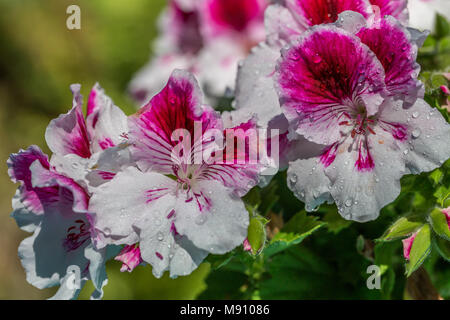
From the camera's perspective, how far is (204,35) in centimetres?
158

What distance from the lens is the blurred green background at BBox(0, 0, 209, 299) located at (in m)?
2.91

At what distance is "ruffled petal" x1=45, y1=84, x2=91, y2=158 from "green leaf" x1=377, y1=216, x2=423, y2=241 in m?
0.45

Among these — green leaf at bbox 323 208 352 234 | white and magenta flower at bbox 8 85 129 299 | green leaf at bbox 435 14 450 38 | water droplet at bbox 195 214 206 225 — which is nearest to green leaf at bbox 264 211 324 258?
green leaf at bbox 323 208 352 234

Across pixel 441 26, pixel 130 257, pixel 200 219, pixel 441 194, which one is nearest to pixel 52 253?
pixel 130 257

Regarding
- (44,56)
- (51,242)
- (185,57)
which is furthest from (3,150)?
(51,242)

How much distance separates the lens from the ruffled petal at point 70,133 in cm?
76

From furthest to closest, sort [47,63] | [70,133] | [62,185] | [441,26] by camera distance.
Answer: [47,63] → [441,26] → [70,133] → [62,185]

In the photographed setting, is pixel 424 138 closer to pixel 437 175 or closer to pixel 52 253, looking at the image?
pixel 437 175

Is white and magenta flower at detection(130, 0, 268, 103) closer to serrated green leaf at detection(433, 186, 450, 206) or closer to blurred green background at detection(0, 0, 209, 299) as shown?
serrated green leaf at detection(433, 186, 450, 206)

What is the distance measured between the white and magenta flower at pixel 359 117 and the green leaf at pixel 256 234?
7 cm

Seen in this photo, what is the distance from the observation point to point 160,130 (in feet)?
2.44

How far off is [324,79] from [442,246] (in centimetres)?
30

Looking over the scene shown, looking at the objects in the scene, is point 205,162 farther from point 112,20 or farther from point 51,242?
point 112,20
